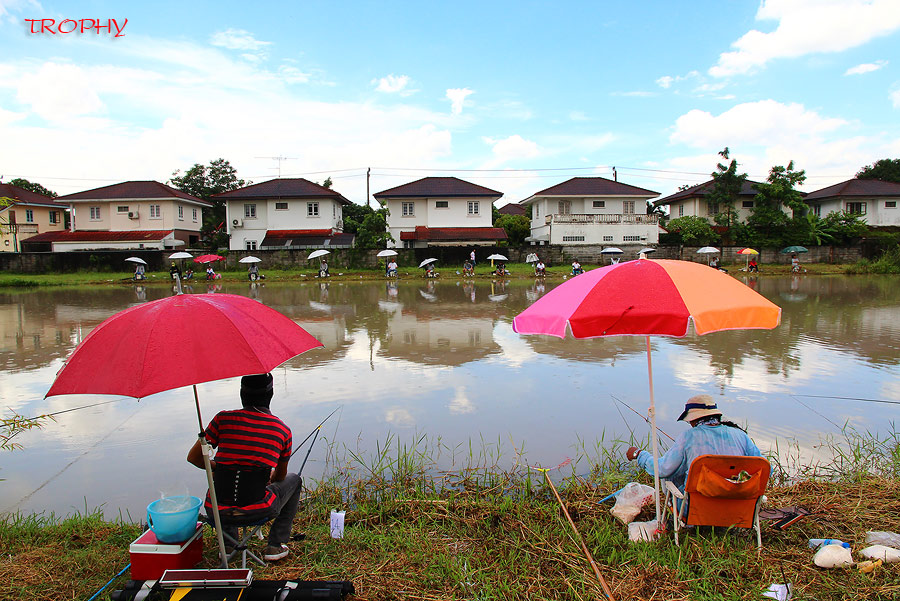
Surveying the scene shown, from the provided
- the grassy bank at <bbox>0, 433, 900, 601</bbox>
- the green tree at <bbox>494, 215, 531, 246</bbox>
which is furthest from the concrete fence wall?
the grassy bank at <bbox>0, 433, 900, 601</bbox>

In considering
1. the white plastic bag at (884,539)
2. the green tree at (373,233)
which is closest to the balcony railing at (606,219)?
the green tree at (373,233)

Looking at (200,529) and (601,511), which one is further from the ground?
(200,529)

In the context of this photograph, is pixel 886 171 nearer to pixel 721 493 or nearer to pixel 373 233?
pixel 373 233

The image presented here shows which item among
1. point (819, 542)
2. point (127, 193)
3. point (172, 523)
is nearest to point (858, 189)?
point (819, 542)

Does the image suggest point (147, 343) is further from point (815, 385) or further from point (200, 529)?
point (815, 385)

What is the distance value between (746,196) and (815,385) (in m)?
36.8

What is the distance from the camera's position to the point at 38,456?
17.7 ft

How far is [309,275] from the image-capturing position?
106 feet

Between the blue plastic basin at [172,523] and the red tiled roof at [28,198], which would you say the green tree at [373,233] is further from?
the blue plastic basin at [172,523]

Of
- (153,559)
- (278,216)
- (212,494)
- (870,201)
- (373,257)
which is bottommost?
(153,559)

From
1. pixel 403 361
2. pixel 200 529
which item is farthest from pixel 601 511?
pixel 403 361

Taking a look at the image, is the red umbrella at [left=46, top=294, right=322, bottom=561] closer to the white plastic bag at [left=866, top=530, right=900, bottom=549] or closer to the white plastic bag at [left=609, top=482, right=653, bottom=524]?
the white plastic bag at [left=609, top=482, right=653, bottom=524]

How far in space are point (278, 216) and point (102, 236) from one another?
11.3 m

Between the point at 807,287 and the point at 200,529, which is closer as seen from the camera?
the point at 200,529
